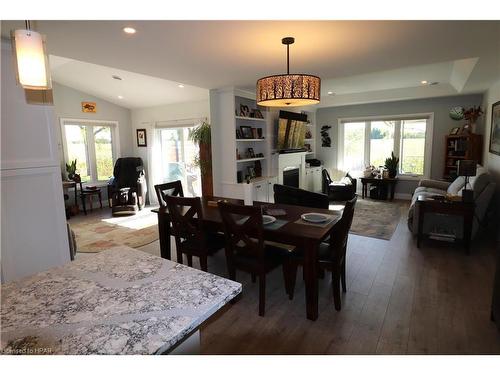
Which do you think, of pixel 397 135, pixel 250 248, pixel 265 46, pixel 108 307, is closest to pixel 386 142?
pixel 397 135

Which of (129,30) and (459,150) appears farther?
(459,150)

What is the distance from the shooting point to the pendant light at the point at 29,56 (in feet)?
3.27

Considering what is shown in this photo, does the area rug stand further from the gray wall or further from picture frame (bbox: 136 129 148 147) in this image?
the gray wall

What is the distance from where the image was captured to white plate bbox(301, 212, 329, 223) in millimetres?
2521

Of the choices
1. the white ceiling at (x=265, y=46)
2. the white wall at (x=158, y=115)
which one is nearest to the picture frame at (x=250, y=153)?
the white wall at (x=158, y=115)

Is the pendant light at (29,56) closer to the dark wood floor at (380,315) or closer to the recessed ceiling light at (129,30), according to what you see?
the recessed ceiling light at (129,30)

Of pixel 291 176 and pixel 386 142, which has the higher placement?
pixel 386 142

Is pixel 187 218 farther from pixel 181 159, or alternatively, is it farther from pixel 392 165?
pixel 392 165

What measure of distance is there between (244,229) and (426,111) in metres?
5.82

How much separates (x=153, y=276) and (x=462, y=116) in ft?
22.2

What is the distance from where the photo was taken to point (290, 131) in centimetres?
577

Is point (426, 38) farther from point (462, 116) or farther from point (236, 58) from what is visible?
point (462, 116)

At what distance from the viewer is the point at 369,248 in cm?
372
